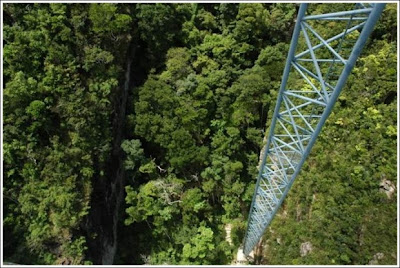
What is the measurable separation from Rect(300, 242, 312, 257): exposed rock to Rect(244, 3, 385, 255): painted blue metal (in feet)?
7.89

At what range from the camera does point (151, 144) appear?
18062mm

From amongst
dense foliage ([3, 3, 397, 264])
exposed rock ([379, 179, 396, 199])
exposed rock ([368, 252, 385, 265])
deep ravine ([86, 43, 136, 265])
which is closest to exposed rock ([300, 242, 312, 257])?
dense foliage ([3, 3, 397, 264])

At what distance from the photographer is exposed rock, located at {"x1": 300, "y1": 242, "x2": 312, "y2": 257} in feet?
46.6

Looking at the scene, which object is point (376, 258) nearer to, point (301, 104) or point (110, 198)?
point (301, 104)

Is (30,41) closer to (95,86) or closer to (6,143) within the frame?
(95,86)

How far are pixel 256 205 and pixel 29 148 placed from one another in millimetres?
10304

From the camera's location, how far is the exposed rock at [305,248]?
14.2m

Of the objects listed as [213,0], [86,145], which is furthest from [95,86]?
[213,0]

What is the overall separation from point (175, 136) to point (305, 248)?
28.5ft

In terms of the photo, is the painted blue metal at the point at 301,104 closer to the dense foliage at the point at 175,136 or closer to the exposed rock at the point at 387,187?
the dense foliage at the point at 175,136

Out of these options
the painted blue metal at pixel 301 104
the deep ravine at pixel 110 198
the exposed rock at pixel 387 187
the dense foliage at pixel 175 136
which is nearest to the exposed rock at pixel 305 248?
the dense foliage at pixel 175 136

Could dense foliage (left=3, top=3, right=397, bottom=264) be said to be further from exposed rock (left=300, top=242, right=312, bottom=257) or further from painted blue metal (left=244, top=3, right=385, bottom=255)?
painted blue metal (left=244, top=3, right=385, bottom=255)

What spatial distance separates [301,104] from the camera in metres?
7.73

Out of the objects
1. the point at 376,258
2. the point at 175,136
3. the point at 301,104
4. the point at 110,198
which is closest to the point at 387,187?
the point at 376,258
